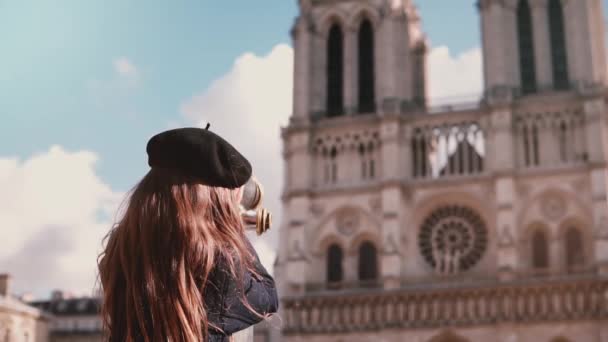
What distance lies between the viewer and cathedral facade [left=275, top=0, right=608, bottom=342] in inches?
1412

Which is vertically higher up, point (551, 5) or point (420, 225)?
point (551, 5)

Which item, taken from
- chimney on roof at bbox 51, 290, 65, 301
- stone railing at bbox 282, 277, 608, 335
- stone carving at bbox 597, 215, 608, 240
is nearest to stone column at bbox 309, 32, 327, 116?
stone railing at bbox 282, 277, 608, 335

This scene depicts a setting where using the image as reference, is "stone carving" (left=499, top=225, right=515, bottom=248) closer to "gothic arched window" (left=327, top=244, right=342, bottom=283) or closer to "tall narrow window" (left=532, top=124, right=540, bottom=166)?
"tall narrow window" (left=532, top=124, right=540, bottom=166)

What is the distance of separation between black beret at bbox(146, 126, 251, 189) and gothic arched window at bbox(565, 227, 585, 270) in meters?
35.2

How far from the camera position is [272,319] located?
8.54 ft

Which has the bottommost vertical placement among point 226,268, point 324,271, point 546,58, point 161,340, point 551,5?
point 161,340

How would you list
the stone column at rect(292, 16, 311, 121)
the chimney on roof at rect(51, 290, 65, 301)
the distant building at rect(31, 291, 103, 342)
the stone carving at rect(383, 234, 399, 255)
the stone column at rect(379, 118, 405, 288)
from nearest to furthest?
the stone column at rect(379, 118, 405, 288) → the stone carving at rect(383, 234, 399, 255) → the stone column at rect(292, 16, 311, 121) → the distant building at rect(31, 291, 103, 342) → the chimney on roof at rect(51, 290, 65, 301)

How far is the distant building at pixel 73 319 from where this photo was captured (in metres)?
51.2

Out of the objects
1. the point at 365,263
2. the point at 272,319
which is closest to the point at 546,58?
the point at 365,263

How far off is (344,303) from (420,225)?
4376mm

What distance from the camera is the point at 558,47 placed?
3881 centimetres

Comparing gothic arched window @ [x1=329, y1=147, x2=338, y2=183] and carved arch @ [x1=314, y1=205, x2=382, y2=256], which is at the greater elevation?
gothic arched window @ [x1=329, y1=147, x2=338, y2=183]

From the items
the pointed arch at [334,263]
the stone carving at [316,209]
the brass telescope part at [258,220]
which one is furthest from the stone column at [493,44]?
the brass telescope part at [258,220]

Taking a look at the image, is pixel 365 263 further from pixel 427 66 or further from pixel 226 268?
pixel 226 268
